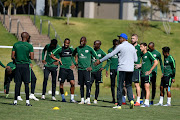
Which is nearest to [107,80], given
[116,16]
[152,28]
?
[152,28]

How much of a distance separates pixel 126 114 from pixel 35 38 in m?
21.8

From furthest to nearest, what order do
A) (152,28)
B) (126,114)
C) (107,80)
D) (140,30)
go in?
(152,28), (140,30), (107,80), (126,114)

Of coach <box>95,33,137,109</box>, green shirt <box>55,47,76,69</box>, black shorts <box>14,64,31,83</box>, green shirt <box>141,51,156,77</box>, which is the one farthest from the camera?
green shirt <box>55,47,76,69</box>

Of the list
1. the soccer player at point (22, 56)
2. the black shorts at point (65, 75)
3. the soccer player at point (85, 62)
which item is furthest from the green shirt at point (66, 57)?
the soccer player at point (22, 56)

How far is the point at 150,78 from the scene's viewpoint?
52.5ft

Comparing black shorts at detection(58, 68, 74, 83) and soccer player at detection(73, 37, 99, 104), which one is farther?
black shorts at detection(58, 68, 74, 83)

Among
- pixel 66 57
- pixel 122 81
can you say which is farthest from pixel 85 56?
pixel 122 81

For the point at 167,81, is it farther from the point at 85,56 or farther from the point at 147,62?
the point at 85,56

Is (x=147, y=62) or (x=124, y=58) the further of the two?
(x=147, y=62)

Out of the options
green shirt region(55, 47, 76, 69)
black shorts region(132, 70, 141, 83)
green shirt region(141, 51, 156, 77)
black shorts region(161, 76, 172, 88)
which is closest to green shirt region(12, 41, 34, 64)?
green shirt region(55, 47, 76, 69)

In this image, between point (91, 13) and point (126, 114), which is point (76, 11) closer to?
point (91, 13)

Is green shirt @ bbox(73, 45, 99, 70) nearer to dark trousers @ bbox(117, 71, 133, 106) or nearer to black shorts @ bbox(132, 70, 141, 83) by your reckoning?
black shorts @ bbox(132, 70, 141, 83)

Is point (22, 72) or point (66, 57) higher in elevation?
point (66, 57)

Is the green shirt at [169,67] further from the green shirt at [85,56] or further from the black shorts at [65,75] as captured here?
the black shorts at [65,75]
